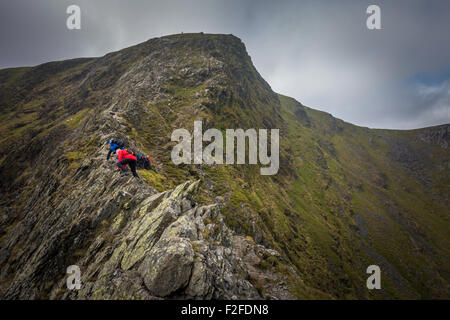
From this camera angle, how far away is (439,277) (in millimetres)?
78000

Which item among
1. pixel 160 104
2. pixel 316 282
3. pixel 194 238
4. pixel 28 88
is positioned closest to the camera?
pixel 194 238

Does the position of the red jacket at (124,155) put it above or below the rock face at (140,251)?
above

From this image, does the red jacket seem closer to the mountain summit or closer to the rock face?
the rock face

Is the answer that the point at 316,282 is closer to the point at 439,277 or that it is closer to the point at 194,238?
the point at 194,238

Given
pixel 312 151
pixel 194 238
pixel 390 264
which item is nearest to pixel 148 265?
pixel 194 238

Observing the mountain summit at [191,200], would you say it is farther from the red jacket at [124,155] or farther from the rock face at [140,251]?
the red jacket at [124,155]

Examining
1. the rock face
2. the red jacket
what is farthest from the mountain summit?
the red jacket

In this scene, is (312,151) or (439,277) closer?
(439,277)

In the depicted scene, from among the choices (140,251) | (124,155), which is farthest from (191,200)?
(124,155)

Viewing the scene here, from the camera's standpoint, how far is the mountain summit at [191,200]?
38.3ft

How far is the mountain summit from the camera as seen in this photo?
11664 mm

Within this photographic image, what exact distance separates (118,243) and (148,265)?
4743 mm

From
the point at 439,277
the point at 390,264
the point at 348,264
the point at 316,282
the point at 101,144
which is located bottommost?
the point at 439,277

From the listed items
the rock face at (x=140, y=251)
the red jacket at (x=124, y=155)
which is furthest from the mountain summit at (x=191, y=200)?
the red jacket at (x=124, y=155)
